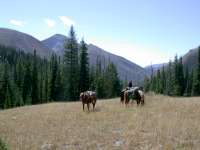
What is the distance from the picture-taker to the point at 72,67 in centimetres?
6500

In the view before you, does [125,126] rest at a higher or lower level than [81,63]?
lower

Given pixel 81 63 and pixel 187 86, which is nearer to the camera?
pixel 81 63

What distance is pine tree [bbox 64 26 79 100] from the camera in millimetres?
64875

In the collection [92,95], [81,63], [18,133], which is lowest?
[18,133]

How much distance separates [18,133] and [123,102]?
12952mm

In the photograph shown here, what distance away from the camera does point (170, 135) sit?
16.6m

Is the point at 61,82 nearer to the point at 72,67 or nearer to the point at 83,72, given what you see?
the point at 83,72

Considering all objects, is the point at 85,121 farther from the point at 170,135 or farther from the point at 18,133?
the point at 170,135

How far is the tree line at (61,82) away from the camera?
2579 inches

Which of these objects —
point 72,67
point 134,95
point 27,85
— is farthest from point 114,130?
point 27,85

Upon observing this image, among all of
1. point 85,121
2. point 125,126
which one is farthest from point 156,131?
point 85,121

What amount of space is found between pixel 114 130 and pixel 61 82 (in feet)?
180

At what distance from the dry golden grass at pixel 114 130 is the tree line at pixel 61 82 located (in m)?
37.5

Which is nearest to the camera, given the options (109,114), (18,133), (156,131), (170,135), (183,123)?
(170,135)
